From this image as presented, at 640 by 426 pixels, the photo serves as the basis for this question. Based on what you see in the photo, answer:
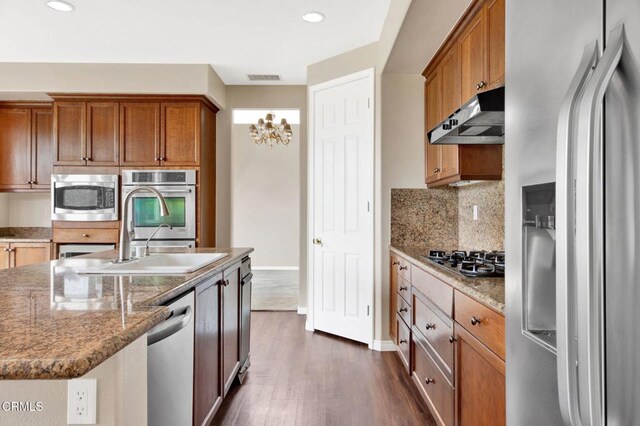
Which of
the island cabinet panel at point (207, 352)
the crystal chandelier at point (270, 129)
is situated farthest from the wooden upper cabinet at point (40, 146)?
the island cabinet panel at point (207, 352)

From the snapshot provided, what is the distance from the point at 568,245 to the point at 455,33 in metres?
2.41

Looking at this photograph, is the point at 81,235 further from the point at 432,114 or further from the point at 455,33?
the point at 455,33

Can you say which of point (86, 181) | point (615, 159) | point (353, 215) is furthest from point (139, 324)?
point (86, 181)

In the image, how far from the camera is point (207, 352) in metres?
2.00

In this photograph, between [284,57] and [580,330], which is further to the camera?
[284,57]

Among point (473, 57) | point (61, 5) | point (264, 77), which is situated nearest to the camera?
point (473, 57)

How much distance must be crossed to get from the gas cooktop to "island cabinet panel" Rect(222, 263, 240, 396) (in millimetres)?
1236

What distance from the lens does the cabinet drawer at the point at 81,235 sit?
A: 4363 mm

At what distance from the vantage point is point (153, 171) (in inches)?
171

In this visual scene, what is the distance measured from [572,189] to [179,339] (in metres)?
1.42

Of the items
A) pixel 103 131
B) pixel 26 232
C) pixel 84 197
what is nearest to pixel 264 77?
pixel 103 131

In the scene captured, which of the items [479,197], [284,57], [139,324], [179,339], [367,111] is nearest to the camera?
[139,324]

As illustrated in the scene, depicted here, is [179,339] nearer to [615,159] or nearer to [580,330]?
[580,330]

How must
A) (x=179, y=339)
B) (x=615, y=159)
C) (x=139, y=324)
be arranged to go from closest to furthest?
(x=615, y=159)
(x=139, y=324)
(x=179, y=339)
